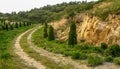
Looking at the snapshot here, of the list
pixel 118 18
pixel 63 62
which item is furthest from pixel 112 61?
pixel 118 18

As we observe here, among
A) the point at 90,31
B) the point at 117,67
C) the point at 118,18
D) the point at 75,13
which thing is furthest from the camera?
the point at 75,13

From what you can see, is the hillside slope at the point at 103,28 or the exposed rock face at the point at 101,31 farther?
the hillside slope at the point at 103,28

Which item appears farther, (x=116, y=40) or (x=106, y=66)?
(x=116, y=40)

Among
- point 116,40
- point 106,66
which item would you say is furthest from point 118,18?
point 106,66

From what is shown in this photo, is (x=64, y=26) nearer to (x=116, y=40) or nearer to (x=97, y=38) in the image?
(x=97, y=38)

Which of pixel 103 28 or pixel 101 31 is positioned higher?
pixel 103 28

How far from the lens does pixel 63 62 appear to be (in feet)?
94.8

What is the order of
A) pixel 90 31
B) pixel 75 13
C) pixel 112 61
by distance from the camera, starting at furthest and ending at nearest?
pixel 75 13, pixel 90 31, pixel 112 61

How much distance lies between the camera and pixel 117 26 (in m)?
39.2

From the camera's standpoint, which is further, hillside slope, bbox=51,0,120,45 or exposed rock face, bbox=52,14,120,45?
hillside slope, bbox=51,0,120,45

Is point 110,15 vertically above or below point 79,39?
above

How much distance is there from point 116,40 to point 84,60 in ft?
30.6

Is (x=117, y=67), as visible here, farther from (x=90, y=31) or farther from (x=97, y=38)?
(x=90, y=31)

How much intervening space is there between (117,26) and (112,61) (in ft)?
39.5
